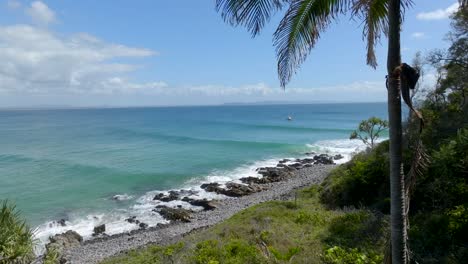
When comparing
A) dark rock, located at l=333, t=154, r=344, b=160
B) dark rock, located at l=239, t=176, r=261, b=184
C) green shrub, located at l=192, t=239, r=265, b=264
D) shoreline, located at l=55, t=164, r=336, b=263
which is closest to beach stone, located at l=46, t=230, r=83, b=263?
shoreline, located at l=55, t=164, r=336, b=263

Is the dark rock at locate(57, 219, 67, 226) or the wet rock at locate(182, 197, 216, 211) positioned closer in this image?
the dark rock at locate(57, 219, 67, 226)

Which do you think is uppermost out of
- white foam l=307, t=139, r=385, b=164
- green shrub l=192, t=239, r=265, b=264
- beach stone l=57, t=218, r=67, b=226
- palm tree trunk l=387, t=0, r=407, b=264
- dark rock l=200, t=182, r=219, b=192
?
palm tree trunk l=387, t=0, r=407, b=264

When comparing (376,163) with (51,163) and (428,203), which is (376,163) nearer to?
(428,203)

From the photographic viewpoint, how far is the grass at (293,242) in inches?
325

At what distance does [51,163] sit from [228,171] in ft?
65.1

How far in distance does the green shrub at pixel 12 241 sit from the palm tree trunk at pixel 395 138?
9119mm

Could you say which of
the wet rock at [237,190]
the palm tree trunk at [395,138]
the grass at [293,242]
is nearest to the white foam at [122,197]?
the wet rock at [237,190]

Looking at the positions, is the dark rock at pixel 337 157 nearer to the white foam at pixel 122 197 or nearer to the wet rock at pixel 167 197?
the wet rock at pixel 167 197

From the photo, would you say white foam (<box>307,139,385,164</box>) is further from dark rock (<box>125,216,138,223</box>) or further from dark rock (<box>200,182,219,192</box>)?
dark rock (<box>125,216,138,223</box>)

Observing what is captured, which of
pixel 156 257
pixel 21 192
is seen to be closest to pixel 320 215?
pixel 156 257

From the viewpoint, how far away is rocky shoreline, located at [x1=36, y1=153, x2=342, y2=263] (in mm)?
16672

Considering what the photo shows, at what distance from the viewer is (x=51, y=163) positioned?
1470 inches

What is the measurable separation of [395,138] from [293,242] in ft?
23.5

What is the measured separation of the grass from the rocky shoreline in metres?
3.57
